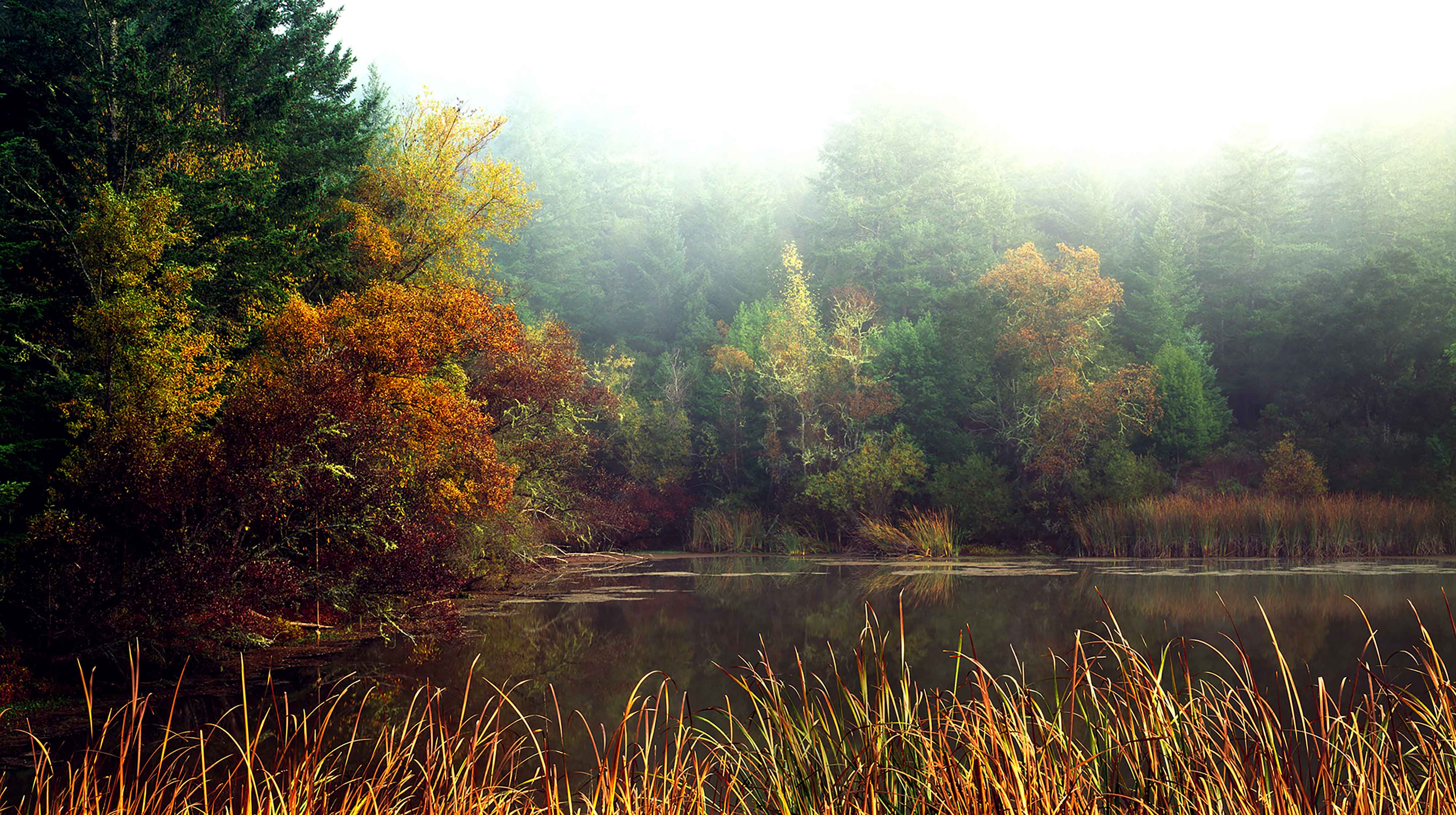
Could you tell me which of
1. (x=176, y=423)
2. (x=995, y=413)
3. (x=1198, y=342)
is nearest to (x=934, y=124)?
(x=1198, y=342)

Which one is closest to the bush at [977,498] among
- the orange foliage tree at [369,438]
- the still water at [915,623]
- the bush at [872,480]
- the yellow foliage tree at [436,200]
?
the bush at [872,480]

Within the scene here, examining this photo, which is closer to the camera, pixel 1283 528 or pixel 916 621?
pixel 916 621

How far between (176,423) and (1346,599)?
53.1 feet

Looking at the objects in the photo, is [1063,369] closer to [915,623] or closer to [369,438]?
[915,623]

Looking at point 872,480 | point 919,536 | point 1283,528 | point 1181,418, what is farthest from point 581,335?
point 1283,528

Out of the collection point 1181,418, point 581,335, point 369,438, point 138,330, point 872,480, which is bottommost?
point 872,480

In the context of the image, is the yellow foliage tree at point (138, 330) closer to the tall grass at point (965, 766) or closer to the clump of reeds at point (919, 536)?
the tall grass at point (965, 766)

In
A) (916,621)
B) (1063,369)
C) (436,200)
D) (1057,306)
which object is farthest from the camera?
(1057,306)

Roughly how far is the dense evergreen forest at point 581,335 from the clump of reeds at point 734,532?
0.33 feet

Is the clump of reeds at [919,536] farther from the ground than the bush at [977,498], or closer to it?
closer to it

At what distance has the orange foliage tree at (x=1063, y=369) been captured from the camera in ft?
96.4

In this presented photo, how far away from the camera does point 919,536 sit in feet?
93.8

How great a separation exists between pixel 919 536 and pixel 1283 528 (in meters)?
9.03

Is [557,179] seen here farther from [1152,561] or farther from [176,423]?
[176,423]
